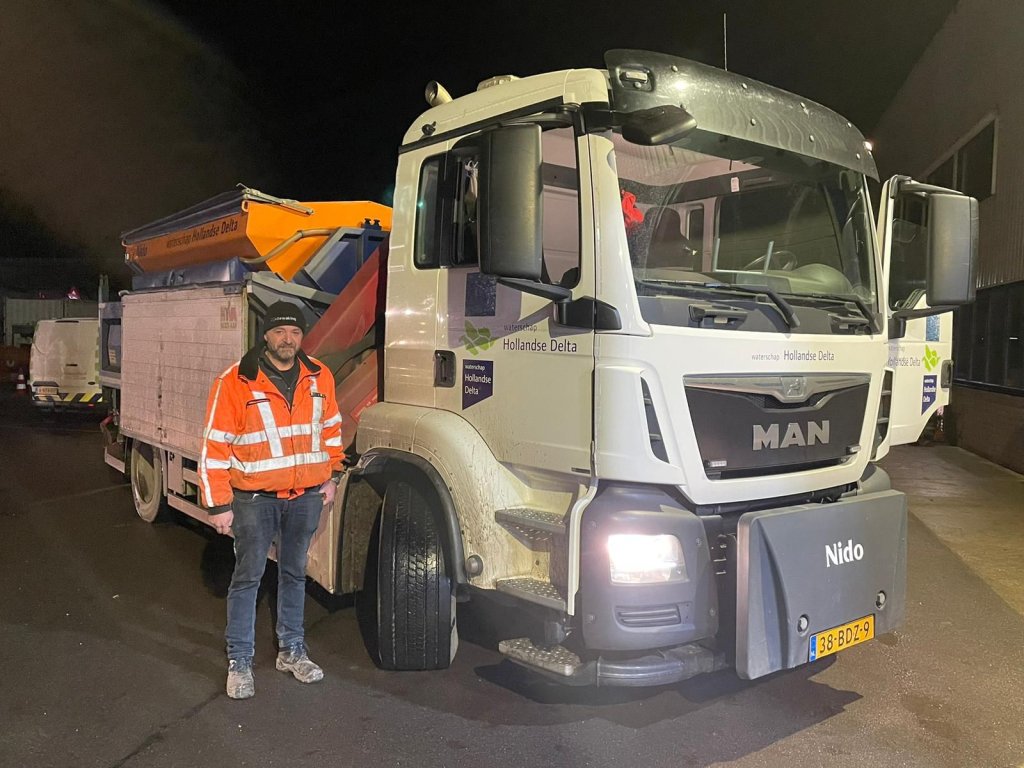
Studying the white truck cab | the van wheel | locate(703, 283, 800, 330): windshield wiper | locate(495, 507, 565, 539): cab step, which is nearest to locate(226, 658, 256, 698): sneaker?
the white truck cab

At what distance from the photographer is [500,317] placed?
12.1ft

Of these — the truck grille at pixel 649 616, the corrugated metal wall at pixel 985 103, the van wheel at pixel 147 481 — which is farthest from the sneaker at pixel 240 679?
the corrugated metal wall at pixel 985 103

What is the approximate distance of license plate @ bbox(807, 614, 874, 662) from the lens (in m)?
3.39

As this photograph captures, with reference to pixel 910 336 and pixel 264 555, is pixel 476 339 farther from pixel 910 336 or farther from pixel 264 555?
pixel 910 336

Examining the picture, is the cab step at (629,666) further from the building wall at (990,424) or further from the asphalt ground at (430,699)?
the building wall at (990,424)

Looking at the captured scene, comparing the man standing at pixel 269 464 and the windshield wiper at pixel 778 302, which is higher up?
the windshield wiper at pixel 778 302

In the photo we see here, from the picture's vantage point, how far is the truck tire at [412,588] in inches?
157

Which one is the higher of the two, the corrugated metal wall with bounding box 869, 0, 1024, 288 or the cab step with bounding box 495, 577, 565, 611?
the corrugated metal wall with bounding box 869, 0, 1024, 288

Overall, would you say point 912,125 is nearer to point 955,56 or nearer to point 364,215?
point 955,56

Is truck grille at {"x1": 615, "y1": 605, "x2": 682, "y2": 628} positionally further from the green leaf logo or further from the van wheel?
the van wheel

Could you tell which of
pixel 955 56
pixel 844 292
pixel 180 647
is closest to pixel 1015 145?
pixel 955 56

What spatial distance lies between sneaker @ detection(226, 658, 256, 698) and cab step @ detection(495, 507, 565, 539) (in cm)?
158

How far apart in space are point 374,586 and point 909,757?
114 inches

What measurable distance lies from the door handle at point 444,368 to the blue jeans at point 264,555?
35.1 inches
